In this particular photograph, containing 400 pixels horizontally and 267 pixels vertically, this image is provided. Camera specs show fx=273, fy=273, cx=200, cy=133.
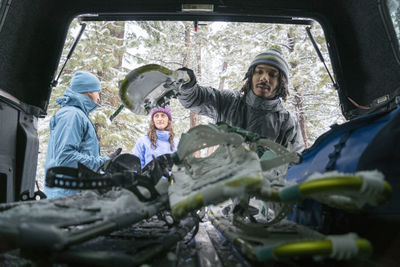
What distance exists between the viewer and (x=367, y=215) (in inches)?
49.5

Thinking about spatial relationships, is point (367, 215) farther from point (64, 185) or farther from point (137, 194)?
point (64, 185)

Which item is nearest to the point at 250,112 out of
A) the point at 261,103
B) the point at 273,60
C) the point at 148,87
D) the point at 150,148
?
the point at 261,103

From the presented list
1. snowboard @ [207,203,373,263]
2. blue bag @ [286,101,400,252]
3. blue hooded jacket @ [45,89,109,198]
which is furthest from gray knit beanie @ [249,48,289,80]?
blue hooded jacket @ [45,89,109,198]

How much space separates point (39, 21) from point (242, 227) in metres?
2.64

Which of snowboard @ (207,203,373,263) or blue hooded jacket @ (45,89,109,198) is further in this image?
blue hooded jacket @ (45,89,109,198)

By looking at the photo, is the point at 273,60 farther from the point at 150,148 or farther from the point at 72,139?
the point at 150,148

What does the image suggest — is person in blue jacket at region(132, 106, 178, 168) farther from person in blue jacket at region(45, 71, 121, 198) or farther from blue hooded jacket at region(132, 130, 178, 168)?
person in blue jacket at region(45, 71, 121, 198)

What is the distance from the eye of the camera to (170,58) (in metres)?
11.8

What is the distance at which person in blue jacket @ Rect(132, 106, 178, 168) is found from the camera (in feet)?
16.6

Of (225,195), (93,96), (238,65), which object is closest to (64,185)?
(225,195)

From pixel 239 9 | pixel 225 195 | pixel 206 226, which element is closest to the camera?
pixel 225 195

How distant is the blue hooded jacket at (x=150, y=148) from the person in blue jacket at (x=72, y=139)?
56.4 inches

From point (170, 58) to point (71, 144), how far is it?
30.0ft

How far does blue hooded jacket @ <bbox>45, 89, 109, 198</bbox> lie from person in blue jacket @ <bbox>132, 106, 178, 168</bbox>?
146cm
